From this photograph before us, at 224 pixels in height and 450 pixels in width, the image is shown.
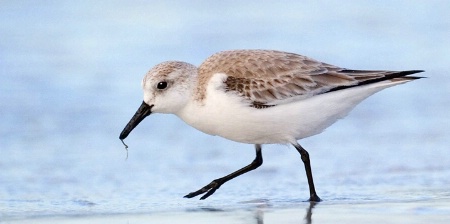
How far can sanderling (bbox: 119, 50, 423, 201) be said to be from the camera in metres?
7.48

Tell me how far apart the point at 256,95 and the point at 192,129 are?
11.0 feet

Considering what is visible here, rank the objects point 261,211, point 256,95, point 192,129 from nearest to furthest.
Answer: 1. point 261,211
2. point 256,95
3. point 192,129

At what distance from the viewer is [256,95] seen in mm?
7539

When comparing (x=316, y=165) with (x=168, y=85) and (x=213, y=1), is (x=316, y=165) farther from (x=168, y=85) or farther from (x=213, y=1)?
(x=213, y=1)

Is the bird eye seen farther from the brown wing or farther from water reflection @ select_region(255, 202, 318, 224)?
water reflection @ select_region(255, 202, 318, 224)

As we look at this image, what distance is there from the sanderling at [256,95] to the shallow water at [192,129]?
0.57m

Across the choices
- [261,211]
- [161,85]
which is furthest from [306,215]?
[161,85]

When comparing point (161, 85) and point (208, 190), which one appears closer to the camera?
point (161, 85)

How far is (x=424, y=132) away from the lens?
406 inches

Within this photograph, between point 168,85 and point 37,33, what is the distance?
7.85m

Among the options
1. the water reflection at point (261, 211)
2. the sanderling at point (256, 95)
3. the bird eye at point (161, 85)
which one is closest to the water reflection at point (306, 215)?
the water reflection at point (261, 211)

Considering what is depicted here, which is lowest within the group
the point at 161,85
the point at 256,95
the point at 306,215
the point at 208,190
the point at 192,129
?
the point at 306,215

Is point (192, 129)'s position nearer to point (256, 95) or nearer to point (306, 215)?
point (256, 95)

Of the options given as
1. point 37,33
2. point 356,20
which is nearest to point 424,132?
point 356,20
